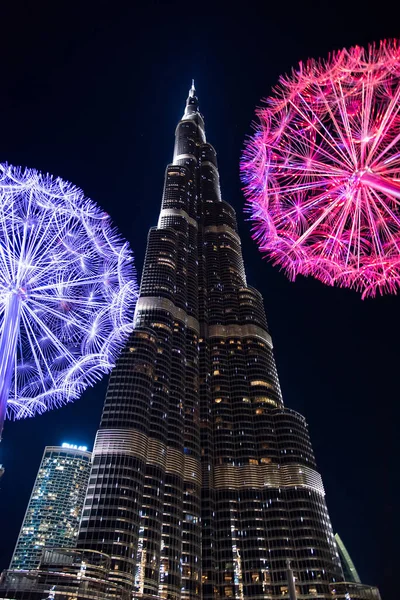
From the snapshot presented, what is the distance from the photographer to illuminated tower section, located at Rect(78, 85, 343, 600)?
11481 centimetres

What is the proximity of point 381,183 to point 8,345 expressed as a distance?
86.5 feet

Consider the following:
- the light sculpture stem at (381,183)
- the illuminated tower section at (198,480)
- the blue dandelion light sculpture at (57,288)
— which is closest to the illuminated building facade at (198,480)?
the illuminated tower section at (198,480)

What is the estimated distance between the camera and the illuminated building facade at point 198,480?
114750 millimetres

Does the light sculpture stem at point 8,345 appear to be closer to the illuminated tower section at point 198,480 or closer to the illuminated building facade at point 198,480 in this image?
the illuminated tower section at point 198,480

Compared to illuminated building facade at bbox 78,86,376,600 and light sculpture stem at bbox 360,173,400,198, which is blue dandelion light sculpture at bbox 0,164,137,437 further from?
illuminated building facade at bbox 78,86,376,600

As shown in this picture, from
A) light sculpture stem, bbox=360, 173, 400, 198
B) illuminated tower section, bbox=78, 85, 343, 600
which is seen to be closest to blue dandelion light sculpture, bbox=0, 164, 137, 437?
light sculpture stem, bbox=360, 173, 400, 198

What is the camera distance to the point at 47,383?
4091cm

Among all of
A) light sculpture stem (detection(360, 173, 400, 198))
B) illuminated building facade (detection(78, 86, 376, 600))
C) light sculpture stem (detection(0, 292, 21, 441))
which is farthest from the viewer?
illuminated building facade (detection(78, 86, 376, 600))

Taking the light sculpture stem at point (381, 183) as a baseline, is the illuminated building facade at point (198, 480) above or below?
above

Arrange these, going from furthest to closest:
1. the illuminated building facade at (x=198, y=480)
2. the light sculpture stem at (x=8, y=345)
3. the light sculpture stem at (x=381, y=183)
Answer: the illuminated building facade at (x=198, y=480), the light sculpture stem at (x=8, y=345), the light sculpture stem at (x=381, y=183)

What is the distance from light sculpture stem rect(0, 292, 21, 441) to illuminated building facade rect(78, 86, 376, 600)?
8893cm

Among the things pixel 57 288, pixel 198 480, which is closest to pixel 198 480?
pixel 198 480

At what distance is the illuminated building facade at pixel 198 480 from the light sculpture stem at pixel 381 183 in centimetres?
10623

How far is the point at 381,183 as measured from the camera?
22.8 m
